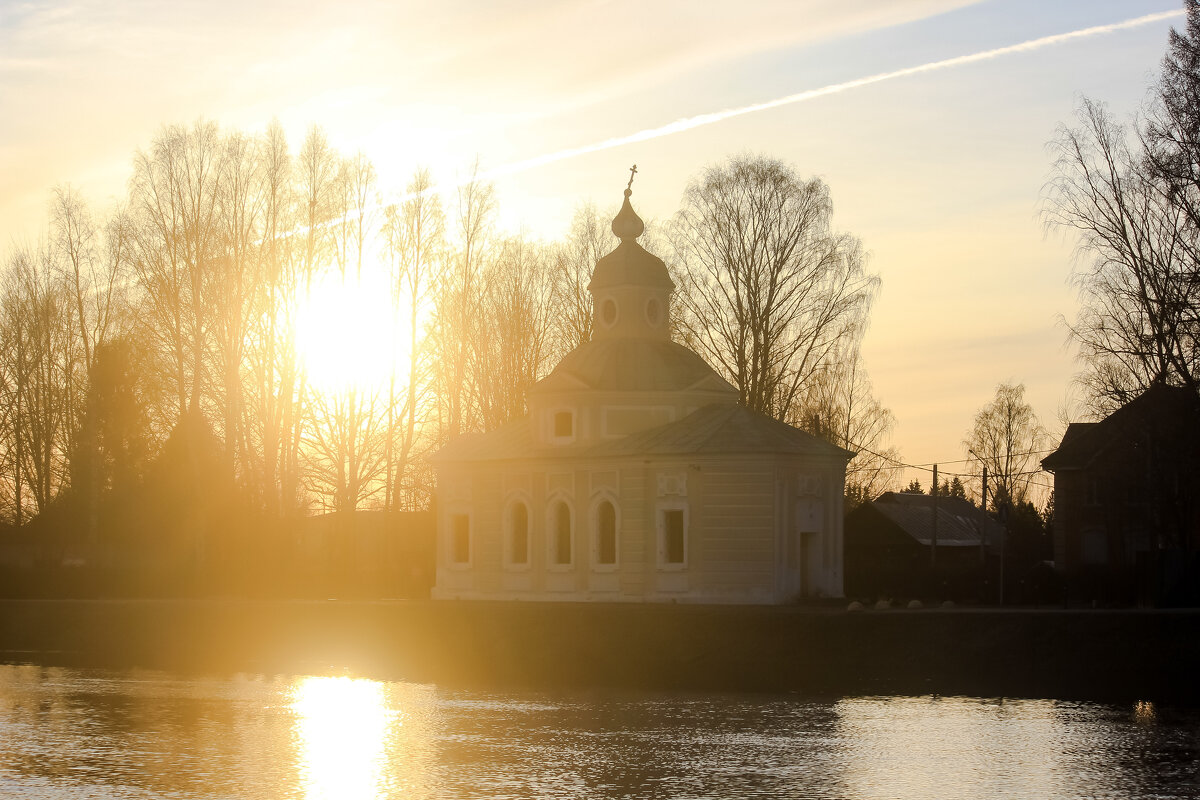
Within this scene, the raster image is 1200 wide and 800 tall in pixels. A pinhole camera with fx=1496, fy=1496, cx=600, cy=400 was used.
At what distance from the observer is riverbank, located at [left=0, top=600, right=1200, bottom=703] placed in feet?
97.2

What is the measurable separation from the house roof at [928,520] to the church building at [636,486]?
64.8 ft

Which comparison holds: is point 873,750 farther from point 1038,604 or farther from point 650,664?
point 1038,604

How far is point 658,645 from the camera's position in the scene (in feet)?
113

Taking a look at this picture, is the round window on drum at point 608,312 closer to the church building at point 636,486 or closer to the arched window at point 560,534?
the church building at point 636,486

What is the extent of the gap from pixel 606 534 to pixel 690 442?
3987 millimetres

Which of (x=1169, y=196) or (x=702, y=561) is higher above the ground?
(x=1169, y=196)

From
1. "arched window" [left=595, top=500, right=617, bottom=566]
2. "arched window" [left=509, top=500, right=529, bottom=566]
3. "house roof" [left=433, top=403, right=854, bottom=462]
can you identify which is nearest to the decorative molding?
"house roof" [left=433, top=403, right=854, bottom=462]

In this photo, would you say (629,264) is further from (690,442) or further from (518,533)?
(518,533)

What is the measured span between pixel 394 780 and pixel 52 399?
45.3m

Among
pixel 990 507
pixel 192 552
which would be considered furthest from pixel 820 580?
pixel 990 507

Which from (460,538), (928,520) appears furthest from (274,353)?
(928,520)

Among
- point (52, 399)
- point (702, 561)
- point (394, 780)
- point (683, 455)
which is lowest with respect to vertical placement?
point (394, 780)

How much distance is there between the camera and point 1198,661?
2891cm

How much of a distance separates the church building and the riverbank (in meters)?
5.36
